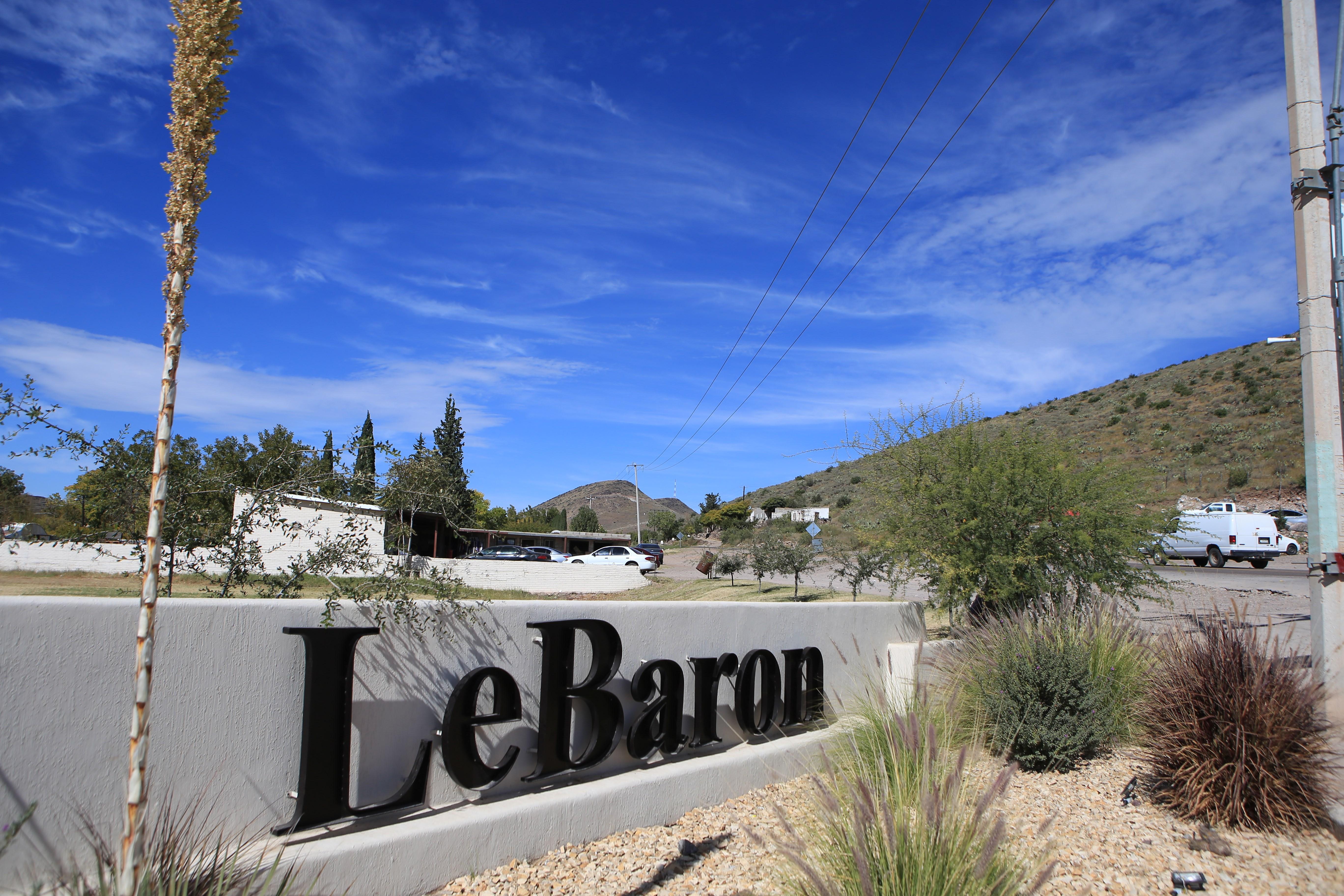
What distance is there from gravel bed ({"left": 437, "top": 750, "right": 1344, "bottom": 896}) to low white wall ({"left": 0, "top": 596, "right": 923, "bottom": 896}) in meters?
0.26

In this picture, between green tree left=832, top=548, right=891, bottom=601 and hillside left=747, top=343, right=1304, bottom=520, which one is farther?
hillside left=747, top=343, right=1304, bottom=520

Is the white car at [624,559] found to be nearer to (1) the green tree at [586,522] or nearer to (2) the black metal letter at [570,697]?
(2) the black metal letter at [570,697]

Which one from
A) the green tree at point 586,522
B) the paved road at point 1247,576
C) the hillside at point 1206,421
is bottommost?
the paved road at point 1247,576

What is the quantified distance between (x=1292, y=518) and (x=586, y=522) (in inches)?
2867

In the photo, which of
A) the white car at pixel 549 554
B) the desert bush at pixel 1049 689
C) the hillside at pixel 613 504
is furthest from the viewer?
the hillside at pixel 613 504

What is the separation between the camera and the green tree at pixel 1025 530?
11180 mm

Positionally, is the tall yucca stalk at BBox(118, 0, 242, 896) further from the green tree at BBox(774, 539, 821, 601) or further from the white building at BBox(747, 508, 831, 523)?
the white building at BBox(747, 508, 831, 523)

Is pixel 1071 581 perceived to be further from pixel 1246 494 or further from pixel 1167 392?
pixel 1167 392

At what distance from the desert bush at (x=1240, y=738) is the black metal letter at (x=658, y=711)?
3905mm

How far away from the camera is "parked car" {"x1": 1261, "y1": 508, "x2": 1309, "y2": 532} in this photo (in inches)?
1409

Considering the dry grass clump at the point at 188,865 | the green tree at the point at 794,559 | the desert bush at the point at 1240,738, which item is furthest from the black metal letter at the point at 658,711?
the green tree at the point at 794,559

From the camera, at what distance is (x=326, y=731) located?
490 cm

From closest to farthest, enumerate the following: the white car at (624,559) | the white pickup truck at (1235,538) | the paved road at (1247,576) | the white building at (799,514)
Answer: the paved road at (1247,576) → the white pickup truck at (1235,538) → the white car at (624,559) → the white building at (799,514)

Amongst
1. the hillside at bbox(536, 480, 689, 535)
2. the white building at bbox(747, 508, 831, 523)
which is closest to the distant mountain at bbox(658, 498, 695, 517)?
the hillside at bbox(536, 480, 689, 535)
